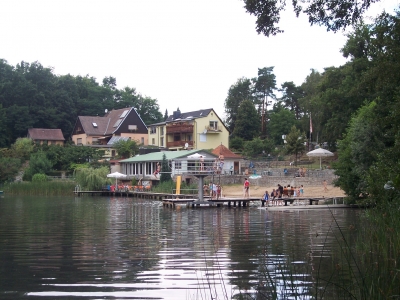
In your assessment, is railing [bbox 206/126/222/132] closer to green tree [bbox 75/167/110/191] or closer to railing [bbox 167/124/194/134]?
railing [bbox 167/124/194/134]

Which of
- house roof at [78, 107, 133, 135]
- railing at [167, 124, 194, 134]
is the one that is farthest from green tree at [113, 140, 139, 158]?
house roof at [78, 107, 133, 135]

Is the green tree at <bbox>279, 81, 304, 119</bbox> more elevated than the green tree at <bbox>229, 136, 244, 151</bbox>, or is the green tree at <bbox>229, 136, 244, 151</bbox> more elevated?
the green tree at <bbox>279, 81, 304, 119</bbox>

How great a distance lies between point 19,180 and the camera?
204 ft

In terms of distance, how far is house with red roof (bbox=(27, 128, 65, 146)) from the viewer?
79250mm

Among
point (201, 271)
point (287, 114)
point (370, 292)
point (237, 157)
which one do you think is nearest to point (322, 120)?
point (237, 157)

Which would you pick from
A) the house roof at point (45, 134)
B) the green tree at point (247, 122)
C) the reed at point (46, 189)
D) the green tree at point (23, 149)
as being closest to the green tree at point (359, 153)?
the reed at point (46, 189)

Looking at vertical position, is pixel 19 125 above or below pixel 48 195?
above

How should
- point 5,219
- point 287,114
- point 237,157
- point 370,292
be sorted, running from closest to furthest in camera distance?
point 370,292 < point 5,219 < point 237,157 < point 287,114

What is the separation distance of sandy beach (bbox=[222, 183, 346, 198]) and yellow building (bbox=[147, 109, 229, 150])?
2196 centimetres

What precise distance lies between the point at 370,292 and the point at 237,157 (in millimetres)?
52596

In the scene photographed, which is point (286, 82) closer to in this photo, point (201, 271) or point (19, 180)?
point (19, 180)

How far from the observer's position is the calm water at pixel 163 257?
1021 cm

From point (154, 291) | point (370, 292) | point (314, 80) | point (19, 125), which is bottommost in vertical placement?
point (154, 291)

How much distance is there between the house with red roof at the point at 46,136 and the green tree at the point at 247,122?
86.8 feet
